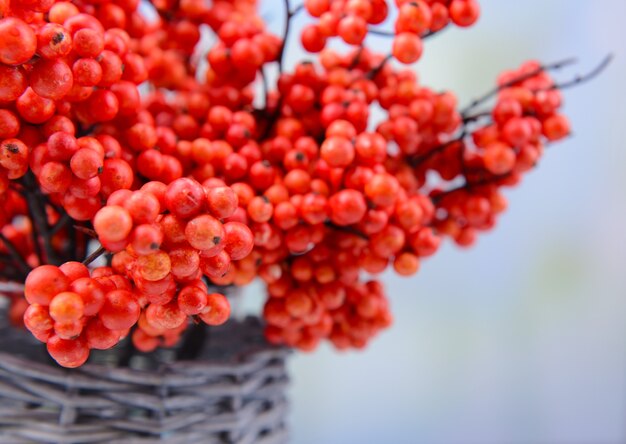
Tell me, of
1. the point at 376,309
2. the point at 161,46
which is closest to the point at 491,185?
the point at 376,309

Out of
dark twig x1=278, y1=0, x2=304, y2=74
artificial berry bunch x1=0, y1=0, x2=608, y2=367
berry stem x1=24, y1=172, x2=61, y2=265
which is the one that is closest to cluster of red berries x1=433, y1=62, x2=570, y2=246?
artificial berry bunch x1=0, y1=0, x2=608, y2=367

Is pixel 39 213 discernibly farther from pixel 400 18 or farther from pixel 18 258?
pixel 400 18

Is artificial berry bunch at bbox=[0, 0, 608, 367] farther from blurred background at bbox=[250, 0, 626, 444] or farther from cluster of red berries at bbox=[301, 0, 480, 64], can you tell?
blurred background at bbox=[250, 0, 626, 444]

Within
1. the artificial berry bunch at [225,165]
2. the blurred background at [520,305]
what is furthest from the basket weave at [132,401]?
the blurred background at [520,305]

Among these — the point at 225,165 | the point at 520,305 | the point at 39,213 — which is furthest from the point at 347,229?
the point at 520,305

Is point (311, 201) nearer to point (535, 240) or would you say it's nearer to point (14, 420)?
point (14, 420)

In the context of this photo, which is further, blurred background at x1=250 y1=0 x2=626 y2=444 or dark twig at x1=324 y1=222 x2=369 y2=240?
blurred background at x1=250 y1=0 x2=626 y2=444
